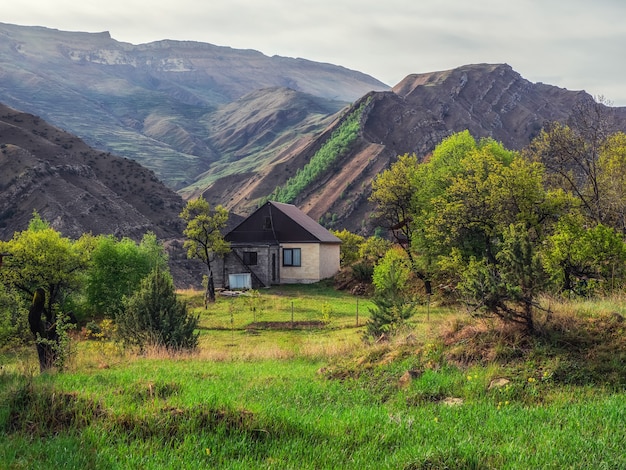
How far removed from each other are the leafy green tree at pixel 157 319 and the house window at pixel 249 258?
3017 cm

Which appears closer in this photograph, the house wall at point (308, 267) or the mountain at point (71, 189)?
the house wall at point (308, 267)

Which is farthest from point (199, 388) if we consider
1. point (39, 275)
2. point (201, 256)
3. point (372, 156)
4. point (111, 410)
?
point (372, 156)

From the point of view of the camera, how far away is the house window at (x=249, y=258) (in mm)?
52594

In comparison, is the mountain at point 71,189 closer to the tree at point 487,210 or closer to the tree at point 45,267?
the tree at point 45,267

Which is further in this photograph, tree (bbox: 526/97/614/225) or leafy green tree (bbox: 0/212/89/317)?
leafy green tree (bbox: 0/212/89/317)

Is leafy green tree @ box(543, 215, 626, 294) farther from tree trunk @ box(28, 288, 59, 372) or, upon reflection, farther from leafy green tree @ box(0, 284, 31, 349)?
leafy green tree @ box(0, 284, 31, 349)

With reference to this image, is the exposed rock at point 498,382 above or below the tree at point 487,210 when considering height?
below

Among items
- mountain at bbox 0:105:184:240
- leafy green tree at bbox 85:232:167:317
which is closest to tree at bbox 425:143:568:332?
leafy green tree at bbox 85:232:167:317

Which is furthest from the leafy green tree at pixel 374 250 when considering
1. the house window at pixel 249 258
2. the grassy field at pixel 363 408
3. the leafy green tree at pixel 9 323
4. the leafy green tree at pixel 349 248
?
the grassy field at pixel 363 408

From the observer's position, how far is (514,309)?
1130 centimetres

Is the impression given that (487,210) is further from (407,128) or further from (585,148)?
(407,128)

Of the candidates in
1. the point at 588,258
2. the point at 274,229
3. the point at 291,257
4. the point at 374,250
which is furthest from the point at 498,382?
the point at 274,229

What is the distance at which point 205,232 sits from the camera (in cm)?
4766

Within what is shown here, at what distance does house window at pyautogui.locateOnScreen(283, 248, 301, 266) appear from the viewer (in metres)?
53.2
